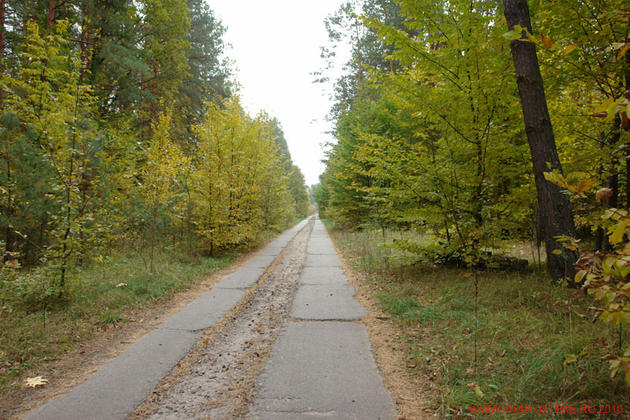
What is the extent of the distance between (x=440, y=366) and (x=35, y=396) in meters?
3.58

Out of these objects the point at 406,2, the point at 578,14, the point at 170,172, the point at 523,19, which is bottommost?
the point at 170,172

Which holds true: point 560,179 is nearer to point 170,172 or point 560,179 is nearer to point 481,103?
point 481,103

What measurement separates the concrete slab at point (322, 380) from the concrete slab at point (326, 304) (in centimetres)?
62

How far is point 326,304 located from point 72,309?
3635mm

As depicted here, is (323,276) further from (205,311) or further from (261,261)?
(205,311)

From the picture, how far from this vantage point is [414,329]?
3643mm

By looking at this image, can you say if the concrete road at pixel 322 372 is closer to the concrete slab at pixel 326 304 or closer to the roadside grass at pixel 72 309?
the concrete slab at pixel 326 304

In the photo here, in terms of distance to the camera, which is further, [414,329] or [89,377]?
[414,329]

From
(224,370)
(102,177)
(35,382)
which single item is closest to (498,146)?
(224,370)

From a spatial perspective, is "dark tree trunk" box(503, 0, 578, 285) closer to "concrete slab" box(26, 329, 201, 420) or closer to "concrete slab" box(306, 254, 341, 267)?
"concrete slab" box(26, 329, 201, 420)

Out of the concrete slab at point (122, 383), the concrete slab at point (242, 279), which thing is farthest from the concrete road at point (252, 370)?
the concrete slab at point (242, 279)

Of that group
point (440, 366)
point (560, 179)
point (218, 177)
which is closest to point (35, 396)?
point (440, 366)

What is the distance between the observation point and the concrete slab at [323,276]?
6434mm

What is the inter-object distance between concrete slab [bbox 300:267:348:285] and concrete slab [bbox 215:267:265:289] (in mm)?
1072
